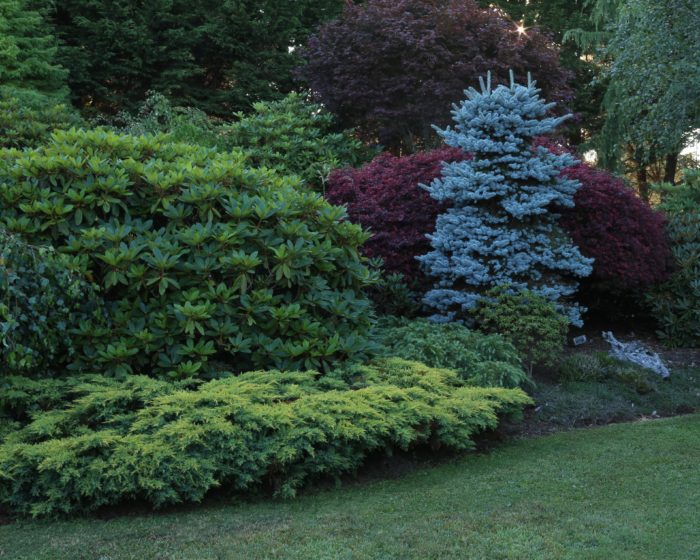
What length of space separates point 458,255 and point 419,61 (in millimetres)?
6405

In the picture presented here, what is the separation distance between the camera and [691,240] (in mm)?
9250

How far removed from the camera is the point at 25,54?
14.6 meters

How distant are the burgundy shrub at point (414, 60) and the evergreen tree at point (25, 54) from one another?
16.6ft

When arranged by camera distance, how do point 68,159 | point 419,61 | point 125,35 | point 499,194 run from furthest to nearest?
point 125,35 → point 419,61 → point 499,194 → point 68,159

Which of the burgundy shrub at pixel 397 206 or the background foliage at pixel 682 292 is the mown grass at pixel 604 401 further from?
the burgundy shrub at pixel 397 206

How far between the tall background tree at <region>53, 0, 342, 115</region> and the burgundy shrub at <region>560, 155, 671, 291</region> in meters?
10.4

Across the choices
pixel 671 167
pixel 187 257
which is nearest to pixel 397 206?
pixel 187 257

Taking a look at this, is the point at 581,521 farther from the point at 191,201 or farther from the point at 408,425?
the point at 191,201

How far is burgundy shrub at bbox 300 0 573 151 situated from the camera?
13.0m

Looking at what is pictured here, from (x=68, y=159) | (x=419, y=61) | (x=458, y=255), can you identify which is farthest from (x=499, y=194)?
(x=419, y=61)

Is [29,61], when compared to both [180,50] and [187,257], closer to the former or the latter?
[180,50]

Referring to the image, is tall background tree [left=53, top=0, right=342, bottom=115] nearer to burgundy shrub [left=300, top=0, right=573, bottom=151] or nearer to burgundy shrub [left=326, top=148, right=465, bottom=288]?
burgundy shrub [left=300, top=0, right=573, bottom=151]

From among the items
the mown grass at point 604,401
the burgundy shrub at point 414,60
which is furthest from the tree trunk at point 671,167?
the mown grass at point 604,401

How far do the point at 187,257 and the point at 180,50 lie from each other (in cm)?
1340
